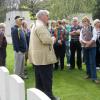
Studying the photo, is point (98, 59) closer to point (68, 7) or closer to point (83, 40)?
point (83, 40)

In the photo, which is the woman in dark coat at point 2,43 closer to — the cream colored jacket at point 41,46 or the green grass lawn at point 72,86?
the green grass lawn at point 72,86

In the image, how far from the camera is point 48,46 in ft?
27.9

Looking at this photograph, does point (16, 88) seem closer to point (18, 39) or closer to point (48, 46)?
point (48, 46)

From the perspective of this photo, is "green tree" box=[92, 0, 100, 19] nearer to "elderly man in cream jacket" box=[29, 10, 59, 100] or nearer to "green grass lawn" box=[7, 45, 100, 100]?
"green grass lawn" box=[7, 45, 100, 100]

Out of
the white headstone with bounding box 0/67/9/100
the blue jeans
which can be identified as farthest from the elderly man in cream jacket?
the blue jeans

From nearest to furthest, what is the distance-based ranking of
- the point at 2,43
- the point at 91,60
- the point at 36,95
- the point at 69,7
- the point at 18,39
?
the point at 36,95 < the point at 91,60 < the point at 18,39 < the point at 2,43 < the point at 69,7

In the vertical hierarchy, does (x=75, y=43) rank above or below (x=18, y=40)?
below

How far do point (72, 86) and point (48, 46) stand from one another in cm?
284

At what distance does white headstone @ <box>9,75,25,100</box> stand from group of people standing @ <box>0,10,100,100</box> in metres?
1.89

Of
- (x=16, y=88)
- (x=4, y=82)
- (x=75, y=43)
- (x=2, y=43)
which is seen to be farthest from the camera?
(x=75, y=43)

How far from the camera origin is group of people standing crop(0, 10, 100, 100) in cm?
845

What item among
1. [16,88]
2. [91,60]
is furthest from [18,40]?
[16,88]

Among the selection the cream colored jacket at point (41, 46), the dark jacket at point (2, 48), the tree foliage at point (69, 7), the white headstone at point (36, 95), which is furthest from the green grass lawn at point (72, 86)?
the tree foliage at point (69, 7)

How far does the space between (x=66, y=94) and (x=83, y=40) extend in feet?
7.06
